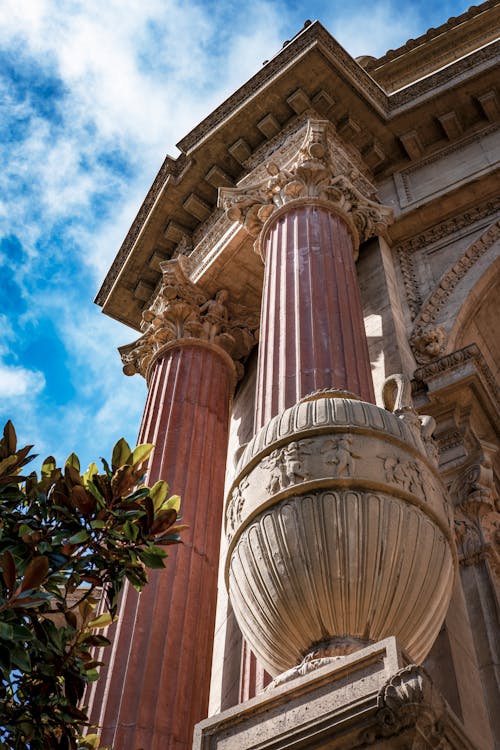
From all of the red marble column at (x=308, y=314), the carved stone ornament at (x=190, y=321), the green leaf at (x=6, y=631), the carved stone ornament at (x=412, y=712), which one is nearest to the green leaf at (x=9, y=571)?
the green leaf at (x=6, y=631)

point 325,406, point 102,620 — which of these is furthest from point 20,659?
point 325,406

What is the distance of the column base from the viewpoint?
3607mm

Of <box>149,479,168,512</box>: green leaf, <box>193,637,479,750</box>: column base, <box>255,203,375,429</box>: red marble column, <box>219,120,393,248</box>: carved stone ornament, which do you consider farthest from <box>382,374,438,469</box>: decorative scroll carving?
<box>219,120,393,248</box>: carved stone ornament

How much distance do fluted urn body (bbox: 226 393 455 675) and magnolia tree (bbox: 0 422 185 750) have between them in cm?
57

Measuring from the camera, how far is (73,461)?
489 cm

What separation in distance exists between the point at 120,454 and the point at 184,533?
17.7 feet

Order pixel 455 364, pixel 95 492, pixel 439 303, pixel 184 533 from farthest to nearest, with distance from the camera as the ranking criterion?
pixel 439 303, pixel 184 533, pixel 455 364, pixel 95 492

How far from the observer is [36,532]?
4.42 meters

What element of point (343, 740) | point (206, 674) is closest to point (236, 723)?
point (343, 740)

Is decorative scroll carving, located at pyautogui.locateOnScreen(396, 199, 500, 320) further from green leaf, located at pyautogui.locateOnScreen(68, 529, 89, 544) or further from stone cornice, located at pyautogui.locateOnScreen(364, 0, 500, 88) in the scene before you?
green leaf, located at pyautogui.locateOnScreen(68, 529, 89, 544)

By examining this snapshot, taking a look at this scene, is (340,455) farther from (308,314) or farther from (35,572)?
(308,314)

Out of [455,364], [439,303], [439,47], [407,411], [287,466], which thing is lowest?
[287,466]

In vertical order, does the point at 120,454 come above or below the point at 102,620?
above

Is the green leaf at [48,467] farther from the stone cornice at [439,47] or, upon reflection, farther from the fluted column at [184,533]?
the stone cornice at [439,47]
